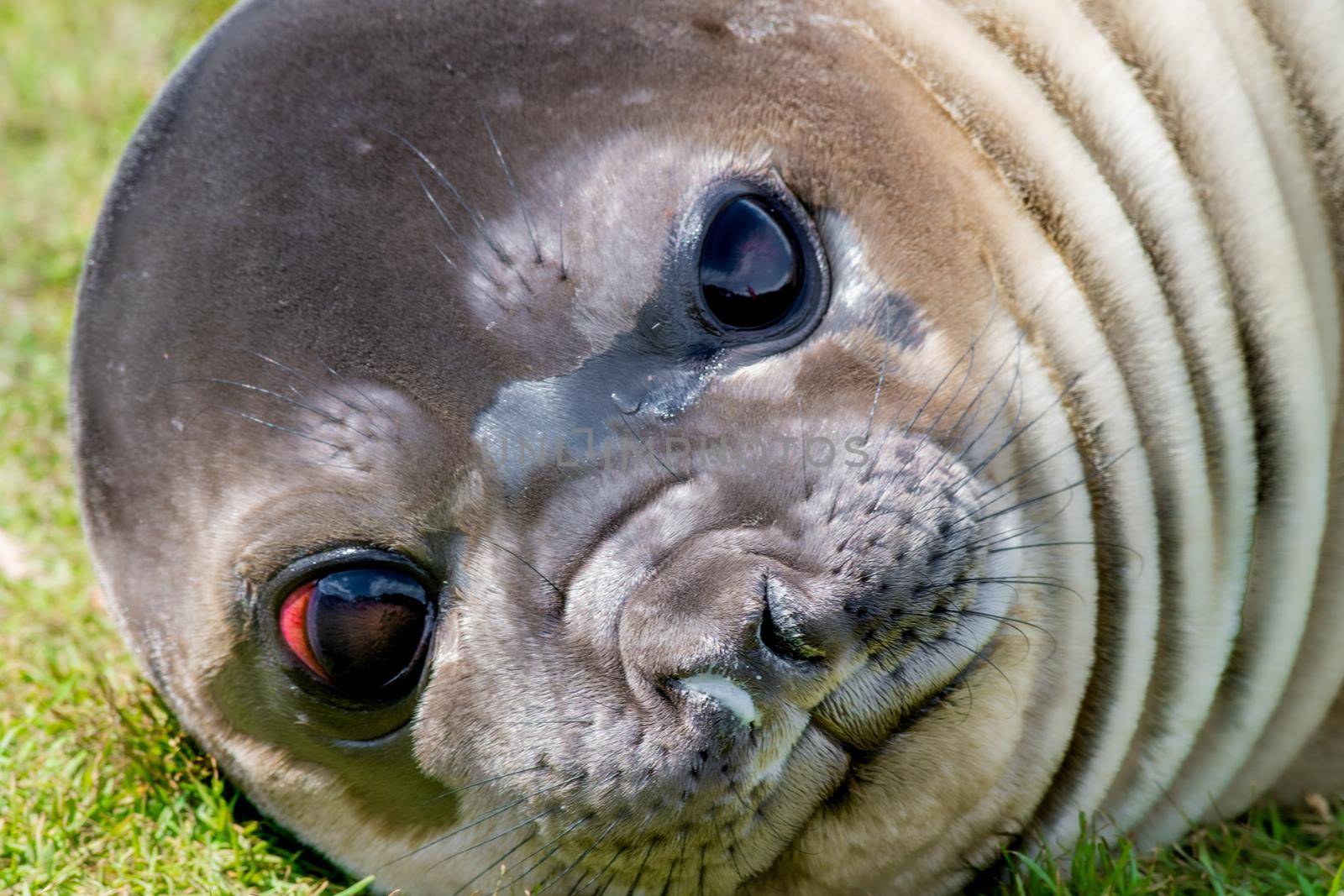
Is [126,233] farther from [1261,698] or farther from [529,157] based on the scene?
[1261,698]

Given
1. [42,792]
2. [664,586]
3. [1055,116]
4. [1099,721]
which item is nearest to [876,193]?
[1055,116]

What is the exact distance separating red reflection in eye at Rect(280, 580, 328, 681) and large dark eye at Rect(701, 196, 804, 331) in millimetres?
915

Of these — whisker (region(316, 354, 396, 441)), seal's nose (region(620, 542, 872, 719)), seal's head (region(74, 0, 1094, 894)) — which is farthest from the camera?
whisker (region(316, 354, 396, 441))

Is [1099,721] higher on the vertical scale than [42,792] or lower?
higher

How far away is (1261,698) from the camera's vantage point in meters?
3.23

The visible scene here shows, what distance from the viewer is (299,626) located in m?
2.83

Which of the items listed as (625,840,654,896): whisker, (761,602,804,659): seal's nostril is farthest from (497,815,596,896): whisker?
(761,602,804,659): seal's nostril

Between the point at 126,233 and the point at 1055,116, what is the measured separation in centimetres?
188

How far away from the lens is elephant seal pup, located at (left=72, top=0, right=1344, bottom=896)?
261cm

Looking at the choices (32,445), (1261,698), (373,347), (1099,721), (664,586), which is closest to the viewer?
(664,586)

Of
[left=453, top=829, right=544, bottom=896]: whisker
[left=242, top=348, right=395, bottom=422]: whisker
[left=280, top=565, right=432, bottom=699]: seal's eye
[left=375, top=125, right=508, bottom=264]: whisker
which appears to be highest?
[left=375, top=125, right=508, bottom=264]: whisker

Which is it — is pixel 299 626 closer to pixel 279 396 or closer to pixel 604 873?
pixel 279 396

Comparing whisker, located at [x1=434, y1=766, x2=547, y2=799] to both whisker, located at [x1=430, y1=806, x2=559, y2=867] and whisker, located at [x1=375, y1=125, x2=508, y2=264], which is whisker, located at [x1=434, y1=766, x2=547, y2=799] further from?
whisker, located at [x1=375, y1=125, x2=508, y2=264]

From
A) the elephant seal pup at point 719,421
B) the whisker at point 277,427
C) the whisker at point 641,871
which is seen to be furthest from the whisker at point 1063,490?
the whisker at point 277,427
